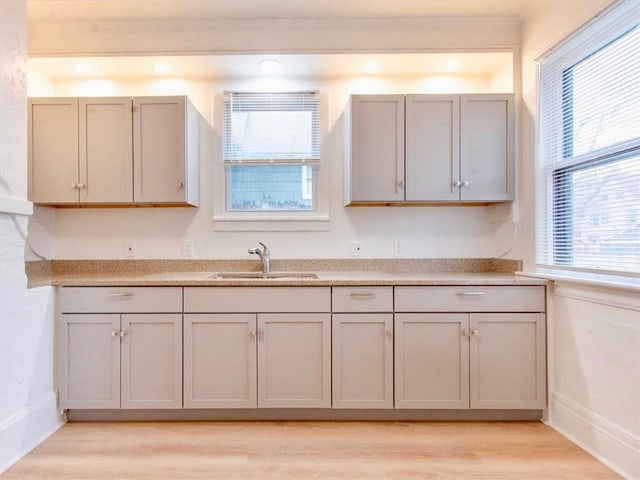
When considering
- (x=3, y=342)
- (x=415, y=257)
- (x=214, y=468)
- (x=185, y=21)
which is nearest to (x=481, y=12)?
(x=415, y=257)

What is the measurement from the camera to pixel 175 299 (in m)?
2.27

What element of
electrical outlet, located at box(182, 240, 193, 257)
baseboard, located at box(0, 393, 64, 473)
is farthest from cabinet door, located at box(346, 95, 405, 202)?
baseboard, located at box(0, 393, 64, 473)

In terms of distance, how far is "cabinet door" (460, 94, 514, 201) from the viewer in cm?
254

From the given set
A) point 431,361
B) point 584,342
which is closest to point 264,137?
point 431,361

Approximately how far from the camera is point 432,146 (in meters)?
2.54

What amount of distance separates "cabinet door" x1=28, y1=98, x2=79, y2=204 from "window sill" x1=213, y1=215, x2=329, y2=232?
995 millimetres

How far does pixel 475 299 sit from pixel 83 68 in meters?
3.05

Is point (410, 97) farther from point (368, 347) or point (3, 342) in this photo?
point (3, 342)

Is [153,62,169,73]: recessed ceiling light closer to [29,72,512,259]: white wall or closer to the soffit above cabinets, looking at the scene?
the soffit above cabinets

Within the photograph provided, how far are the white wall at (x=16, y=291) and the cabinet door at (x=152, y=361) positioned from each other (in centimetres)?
44

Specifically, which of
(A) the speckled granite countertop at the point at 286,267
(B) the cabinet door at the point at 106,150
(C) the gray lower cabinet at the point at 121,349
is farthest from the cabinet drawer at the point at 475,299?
(B) the cabinet door at the point at 106,150

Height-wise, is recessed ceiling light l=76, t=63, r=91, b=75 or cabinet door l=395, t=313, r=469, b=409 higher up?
recessed ceiling light l=76, t=63, r=91, b=75

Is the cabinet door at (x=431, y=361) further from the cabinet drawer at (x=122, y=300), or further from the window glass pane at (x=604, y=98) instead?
the cabinet drawer at (x=122, y=300)

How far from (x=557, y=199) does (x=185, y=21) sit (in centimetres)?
262
